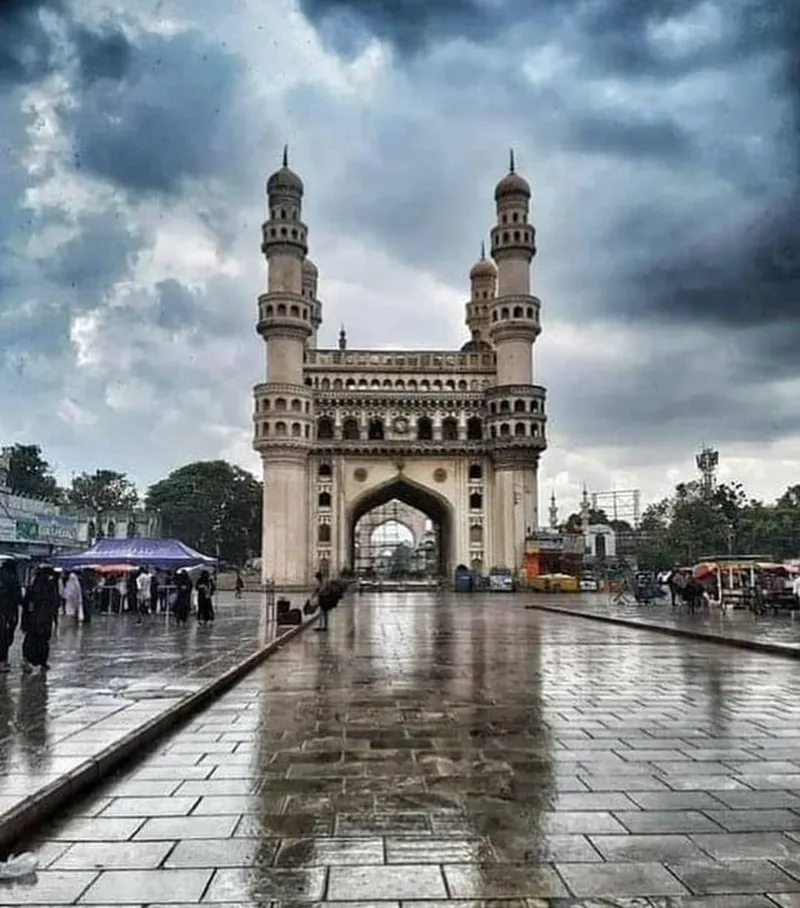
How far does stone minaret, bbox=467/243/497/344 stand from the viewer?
69.8 metres

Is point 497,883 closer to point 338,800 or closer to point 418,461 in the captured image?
point 338,800

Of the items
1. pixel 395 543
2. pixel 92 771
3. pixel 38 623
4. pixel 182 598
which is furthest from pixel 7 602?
pixel 395 543

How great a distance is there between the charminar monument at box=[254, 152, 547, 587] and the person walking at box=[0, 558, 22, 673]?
1591 inches

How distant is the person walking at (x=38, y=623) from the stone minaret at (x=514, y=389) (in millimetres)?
42731

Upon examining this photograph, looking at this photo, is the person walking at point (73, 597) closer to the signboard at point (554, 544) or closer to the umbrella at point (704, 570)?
the umbrella at point (704, 570)

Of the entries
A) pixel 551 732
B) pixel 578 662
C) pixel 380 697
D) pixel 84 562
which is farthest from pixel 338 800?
pixel 84 562

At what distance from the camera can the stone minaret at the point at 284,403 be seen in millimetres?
53156

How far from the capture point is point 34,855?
4262 mm

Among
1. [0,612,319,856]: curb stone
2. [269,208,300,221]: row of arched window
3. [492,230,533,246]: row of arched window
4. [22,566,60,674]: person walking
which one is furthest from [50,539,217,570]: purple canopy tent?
[492,230,533,246]: row of arched window

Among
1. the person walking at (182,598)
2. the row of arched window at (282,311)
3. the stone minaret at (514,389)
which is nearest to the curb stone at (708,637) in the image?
the person walking at (182,598)

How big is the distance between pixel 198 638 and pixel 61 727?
1009 centimetres

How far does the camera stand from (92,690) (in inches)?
371

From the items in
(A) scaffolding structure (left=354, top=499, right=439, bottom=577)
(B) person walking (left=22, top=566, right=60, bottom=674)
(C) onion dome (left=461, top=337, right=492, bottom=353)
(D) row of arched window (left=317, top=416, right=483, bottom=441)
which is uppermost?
(C) onion dome (left=461, top=337, right=492, bottom=353)

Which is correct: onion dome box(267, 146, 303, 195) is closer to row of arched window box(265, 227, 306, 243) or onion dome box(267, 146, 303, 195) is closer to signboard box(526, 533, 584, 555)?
row of arched window box(265, 227, 306, 243)
